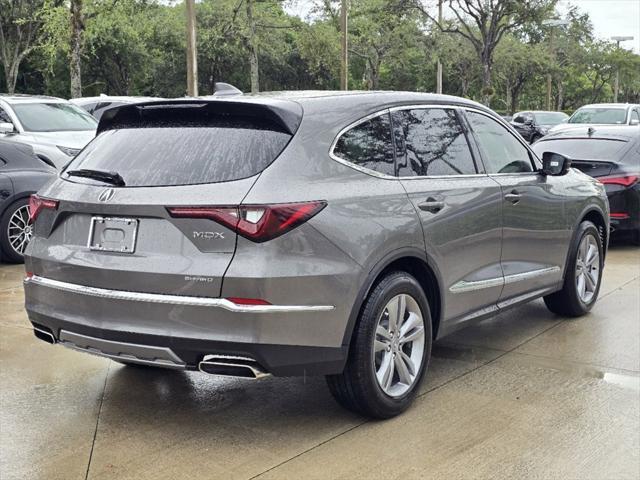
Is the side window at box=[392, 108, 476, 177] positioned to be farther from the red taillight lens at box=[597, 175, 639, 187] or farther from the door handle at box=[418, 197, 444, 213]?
the red taillight lens at box=[597, 175, 639, 187]

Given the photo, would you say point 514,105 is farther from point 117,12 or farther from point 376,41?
point 117,12

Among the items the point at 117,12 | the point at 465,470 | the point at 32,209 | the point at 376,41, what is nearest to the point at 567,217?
the point at 465,470

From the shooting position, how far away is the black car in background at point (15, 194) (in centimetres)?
838

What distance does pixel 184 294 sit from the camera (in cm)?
358

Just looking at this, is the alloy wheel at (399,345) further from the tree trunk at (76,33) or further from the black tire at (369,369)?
the tree trunk at (76,33)

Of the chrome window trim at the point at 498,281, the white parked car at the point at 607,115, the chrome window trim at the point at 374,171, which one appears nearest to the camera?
the chrome window trim at the point at 374,171

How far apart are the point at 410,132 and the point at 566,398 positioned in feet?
5.76

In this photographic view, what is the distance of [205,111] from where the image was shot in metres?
4.00

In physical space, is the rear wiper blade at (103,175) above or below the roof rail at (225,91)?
below

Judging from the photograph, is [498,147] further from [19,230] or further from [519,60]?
[519,60]

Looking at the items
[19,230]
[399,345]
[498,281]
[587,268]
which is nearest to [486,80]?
[19,230]

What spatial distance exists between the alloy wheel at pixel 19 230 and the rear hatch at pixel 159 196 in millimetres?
4573

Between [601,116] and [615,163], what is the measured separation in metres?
12.2

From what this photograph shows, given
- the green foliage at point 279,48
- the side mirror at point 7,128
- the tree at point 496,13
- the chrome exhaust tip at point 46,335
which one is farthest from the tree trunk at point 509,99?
the chrome exhaust tip at point 46,335
